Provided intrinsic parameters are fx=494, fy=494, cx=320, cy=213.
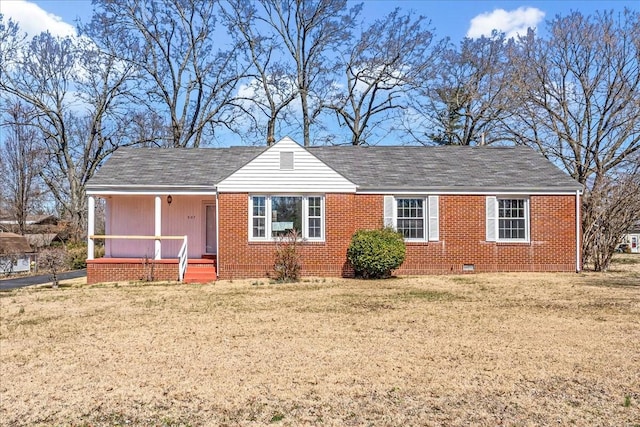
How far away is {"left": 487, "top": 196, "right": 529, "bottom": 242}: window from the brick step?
931cm

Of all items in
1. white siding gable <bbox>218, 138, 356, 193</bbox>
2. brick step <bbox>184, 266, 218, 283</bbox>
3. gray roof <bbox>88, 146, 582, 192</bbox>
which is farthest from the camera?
gray roof <bbox>88, 146, 582, 192</bbox>

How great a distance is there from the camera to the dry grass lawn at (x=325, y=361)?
4.57 meters

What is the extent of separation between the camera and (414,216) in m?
16.6

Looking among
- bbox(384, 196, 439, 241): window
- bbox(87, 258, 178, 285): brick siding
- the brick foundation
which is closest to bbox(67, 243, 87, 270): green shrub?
bbox(87, 258, 178, 285): brick siding

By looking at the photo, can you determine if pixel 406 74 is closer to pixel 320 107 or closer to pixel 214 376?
pixel 320 107

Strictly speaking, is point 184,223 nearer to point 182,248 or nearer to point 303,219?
point 182,248

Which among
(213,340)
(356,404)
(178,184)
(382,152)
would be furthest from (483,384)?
(382,152)

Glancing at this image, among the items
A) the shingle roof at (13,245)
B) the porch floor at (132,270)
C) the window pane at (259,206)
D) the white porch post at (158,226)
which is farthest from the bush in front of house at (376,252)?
the shingle roof at (13,245)

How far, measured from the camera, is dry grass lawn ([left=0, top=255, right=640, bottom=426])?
457 centimetres

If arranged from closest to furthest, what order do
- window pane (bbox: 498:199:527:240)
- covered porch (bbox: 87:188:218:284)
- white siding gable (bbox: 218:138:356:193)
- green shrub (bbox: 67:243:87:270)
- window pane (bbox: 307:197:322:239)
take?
white siding gable (bbox: 218:138:356:193)
window pane (bbox: 307:197:322:239)
window pane (bbox: 498:199:527:240)
covered porch (bbox: 87:188:218:284)
green shrub (bbox: 67:243:87:270)

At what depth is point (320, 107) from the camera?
104 feet

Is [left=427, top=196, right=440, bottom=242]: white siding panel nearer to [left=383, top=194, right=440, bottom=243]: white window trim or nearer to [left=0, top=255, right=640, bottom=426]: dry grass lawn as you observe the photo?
[left=383, top=194, right=440, bottom=243]: white window trim

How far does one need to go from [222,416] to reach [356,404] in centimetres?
125

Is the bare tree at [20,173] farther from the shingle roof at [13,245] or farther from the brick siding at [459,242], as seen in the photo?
the brick siding at [459,242]
